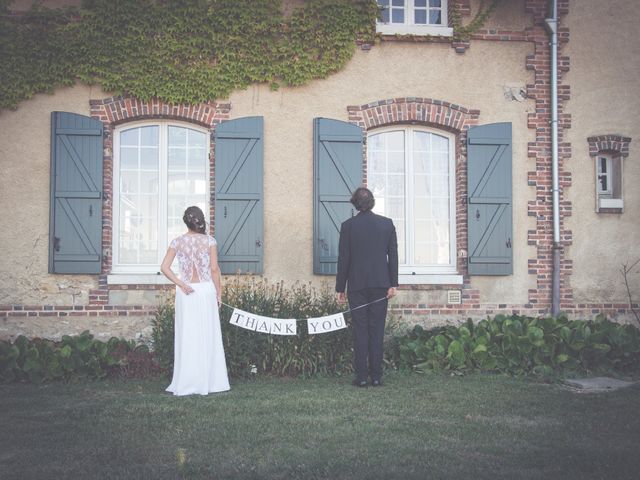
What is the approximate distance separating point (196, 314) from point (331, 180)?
2870mm

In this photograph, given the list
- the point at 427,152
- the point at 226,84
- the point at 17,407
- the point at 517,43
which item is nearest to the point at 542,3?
the point at 517,43

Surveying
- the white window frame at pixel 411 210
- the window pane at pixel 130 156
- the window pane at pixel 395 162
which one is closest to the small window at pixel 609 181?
the white window frame at pixel 411 210

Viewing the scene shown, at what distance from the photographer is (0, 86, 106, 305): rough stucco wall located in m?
7.66

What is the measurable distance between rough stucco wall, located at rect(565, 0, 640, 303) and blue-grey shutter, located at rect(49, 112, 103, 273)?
605 centimetres

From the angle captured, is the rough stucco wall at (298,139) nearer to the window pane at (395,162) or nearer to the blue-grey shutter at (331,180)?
the blue-grey shutter at (331,180)

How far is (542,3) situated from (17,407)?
7.81 metres

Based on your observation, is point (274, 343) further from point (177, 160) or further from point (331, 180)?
point (177, 160)

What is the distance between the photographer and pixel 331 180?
795cm

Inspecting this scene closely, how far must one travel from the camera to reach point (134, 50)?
7812 mm

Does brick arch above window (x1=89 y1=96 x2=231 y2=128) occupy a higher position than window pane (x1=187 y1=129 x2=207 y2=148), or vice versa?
brick arch above window (x1=89 y1=96 x2=231 y2=128)

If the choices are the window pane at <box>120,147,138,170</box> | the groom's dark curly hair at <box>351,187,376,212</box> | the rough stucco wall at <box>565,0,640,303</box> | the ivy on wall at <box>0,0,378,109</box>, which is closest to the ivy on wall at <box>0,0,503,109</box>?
the ivy on wall at <box>0,0,378,109</box>

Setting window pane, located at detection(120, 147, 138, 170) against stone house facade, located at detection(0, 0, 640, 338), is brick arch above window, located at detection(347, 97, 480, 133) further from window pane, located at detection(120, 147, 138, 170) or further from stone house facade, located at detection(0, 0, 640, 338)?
window pane, located at detection(120, 147, 138, 170)

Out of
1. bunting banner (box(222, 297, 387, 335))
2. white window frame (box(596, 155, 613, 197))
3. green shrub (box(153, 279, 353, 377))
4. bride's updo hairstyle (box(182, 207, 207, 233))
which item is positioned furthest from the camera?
white window frame (box(596, 155, 613, 197))

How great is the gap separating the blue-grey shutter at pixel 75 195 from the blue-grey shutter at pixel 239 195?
4.81ft
